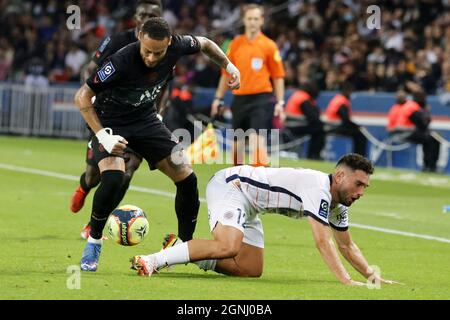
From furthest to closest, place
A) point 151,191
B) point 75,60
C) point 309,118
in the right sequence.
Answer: point 75,60 < point 309,118 < point 151,191

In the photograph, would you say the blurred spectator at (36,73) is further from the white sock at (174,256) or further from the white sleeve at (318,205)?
the white sleeve at (318,205)

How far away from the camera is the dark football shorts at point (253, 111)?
16250 millimetres

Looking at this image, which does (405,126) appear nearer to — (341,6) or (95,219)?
(341,6)

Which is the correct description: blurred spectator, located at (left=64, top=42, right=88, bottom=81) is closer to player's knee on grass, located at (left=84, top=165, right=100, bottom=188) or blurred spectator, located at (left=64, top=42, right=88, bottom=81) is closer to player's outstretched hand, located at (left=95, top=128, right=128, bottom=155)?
player's knee on grass, located at (left=84, top=165, right=100, bottom=188)

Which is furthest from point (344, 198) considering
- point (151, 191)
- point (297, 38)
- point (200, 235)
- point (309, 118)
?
point (297, 38)

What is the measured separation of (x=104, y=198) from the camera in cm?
945

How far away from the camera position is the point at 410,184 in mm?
20172

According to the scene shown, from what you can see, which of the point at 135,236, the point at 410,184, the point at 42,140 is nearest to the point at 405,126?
the point at 410,184

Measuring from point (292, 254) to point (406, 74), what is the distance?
572 inches

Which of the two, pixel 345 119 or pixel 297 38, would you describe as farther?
pixel 297 38

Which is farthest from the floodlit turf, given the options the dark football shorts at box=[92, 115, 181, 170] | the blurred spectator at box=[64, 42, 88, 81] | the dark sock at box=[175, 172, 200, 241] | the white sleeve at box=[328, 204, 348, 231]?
the blurred spectator at box=[64, 42, 88, 81]

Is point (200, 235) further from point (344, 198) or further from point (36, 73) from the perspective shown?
point (36, 73)

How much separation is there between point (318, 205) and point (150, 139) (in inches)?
71.7
